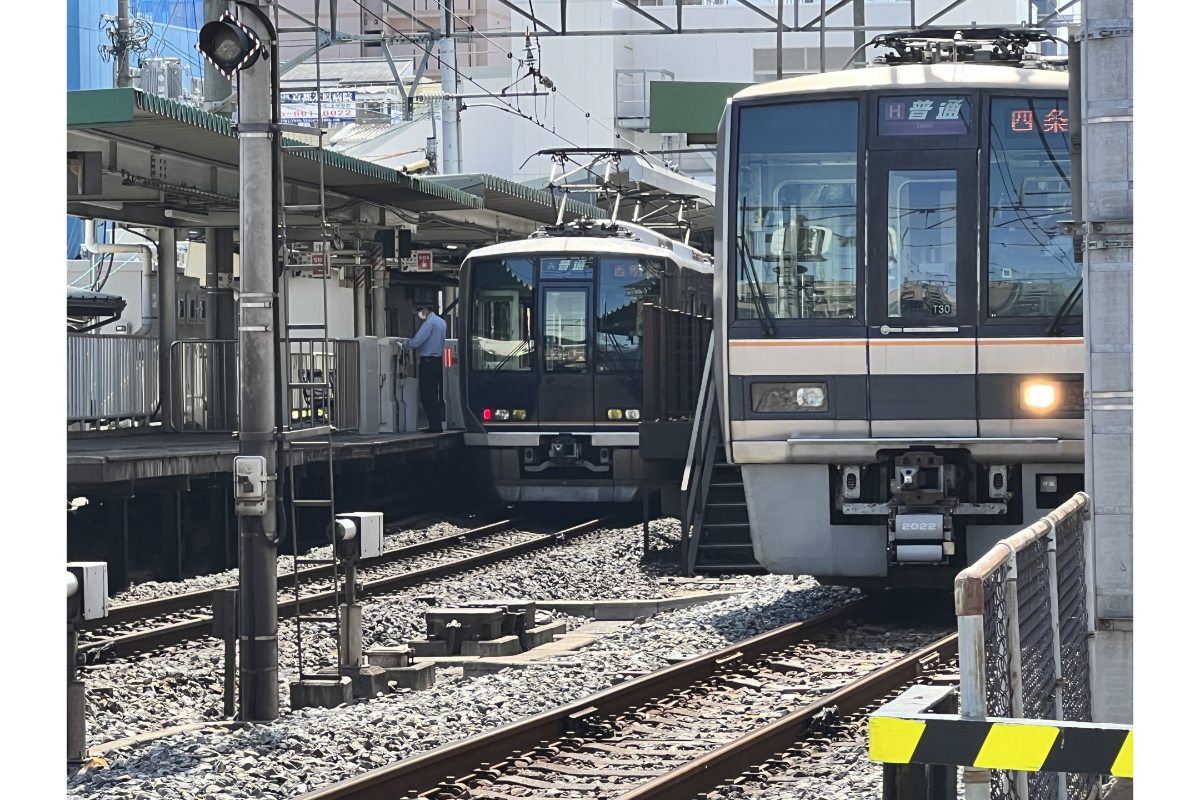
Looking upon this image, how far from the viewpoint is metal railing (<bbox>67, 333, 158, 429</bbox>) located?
676 inches

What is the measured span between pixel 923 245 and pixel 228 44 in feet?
14.4

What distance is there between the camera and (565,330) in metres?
20.0

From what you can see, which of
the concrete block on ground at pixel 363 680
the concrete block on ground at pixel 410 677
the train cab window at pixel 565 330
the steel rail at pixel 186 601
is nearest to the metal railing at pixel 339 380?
the train cab window at pixel 565 330

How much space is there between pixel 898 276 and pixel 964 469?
124 centimetres

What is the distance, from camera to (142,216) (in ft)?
64.2

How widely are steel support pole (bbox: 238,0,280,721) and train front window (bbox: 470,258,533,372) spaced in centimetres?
1111

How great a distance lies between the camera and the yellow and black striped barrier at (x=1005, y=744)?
149 inches

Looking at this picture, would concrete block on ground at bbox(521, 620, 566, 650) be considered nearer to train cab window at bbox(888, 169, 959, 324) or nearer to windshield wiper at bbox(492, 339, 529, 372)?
train cab window at bbox(888, 169, 959, 324)

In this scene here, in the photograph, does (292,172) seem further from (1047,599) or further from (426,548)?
(1047,599)

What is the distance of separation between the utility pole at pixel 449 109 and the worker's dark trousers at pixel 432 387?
544cm

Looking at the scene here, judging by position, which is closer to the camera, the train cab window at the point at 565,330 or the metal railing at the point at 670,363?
the metal railing at the point at 670,363

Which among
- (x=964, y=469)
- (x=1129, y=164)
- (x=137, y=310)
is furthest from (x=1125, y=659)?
(x=137, y=310)

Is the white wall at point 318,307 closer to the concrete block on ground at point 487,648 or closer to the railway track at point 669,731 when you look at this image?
the concrete block on ground at point 487,648

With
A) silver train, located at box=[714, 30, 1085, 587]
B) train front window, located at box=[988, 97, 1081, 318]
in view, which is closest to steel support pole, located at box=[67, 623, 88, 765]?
silver train, located at box=[714, 30, 1085, 587]
